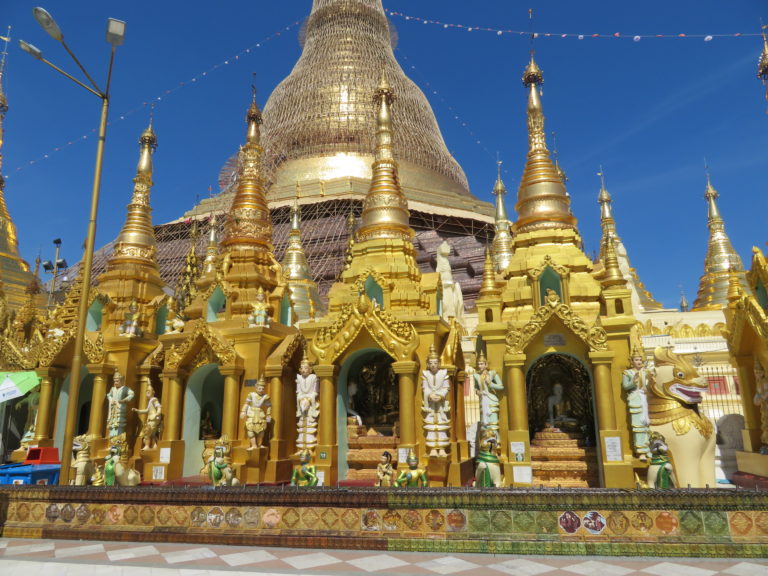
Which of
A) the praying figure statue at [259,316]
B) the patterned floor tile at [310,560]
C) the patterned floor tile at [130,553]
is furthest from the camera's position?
the praying figure statue at [259,316]

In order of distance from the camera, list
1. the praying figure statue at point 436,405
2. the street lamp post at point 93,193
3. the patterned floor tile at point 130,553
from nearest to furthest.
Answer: the patterned floor tile at point 130,553
the street lamp post at point 93,193
the praying figure statue at point 436,405

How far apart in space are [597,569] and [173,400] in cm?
1265

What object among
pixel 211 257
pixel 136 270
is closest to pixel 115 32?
pixel 136 270

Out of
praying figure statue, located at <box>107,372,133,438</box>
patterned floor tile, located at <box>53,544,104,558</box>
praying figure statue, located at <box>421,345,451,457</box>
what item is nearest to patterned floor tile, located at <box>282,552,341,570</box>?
patterned floor tile, located at <box>53,544,104,558</box>

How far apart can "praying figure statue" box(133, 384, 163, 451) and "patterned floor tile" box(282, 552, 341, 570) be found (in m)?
9.95

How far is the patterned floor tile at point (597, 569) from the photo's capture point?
6492mm

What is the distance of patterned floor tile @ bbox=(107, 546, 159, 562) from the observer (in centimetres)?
749

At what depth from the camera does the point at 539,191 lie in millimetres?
17141

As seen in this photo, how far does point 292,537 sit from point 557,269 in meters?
9.60

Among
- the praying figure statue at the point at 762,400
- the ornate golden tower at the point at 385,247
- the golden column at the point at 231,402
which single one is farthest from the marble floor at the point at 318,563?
the ornate golden tower at the point at 385,247

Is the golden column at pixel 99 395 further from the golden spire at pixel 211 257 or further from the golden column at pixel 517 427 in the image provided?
the golden column at pixel 517 427

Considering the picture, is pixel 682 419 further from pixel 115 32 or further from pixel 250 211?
pixel 250 211

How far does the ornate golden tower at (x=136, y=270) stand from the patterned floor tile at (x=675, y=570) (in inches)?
640

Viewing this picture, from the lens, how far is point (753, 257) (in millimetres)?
13406
